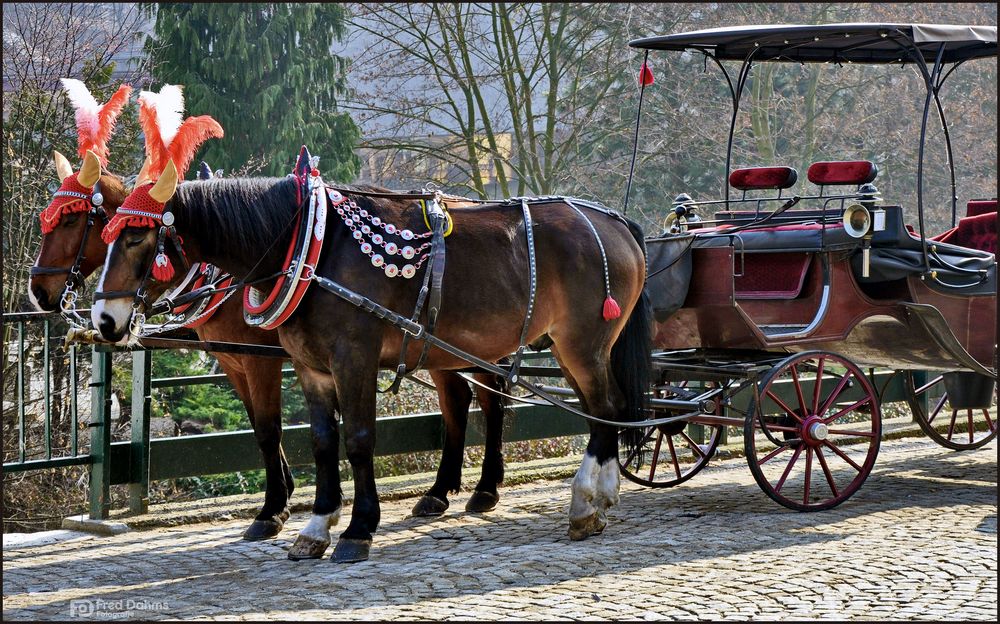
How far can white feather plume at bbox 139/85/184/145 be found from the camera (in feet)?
17.4

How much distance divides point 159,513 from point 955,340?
15.3 ft

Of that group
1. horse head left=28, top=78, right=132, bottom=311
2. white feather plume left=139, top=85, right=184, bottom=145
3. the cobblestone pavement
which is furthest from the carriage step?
horse head left=28, top=78, right=132, bottom=311

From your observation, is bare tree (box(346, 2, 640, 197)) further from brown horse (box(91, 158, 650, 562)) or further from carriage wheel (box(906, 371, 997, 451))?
brown horse (box(91, 158, 650, 562))

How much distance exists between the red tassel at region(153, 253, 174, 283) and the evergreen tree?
8.78m

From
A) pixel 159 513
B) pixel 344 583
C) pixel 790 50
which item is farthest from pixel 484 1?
pixel 344 583

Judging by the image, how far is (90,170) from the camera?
17.5ft

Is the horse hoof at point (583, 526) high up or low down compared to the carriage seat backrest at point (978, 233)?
down

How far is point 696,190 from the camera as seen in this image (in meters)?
16.9

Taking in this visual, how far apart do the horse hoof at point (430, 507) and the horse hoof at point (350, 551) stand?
1.20m

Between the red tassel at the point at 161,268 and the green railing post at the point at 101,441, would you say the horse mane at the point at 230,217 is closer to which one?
the red tassel at the point at 161,268

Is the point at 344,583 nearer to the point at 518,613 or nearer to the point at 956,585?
the point at 518,613

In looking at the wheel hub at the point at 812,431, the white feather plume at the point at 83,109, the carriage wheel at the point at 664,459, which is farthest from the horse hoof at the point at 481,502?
the white feather plume at the point at 83,109

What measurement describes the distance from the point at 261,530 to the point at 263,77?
9.75m

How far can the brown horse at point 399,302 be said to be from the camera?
5.45 metres
